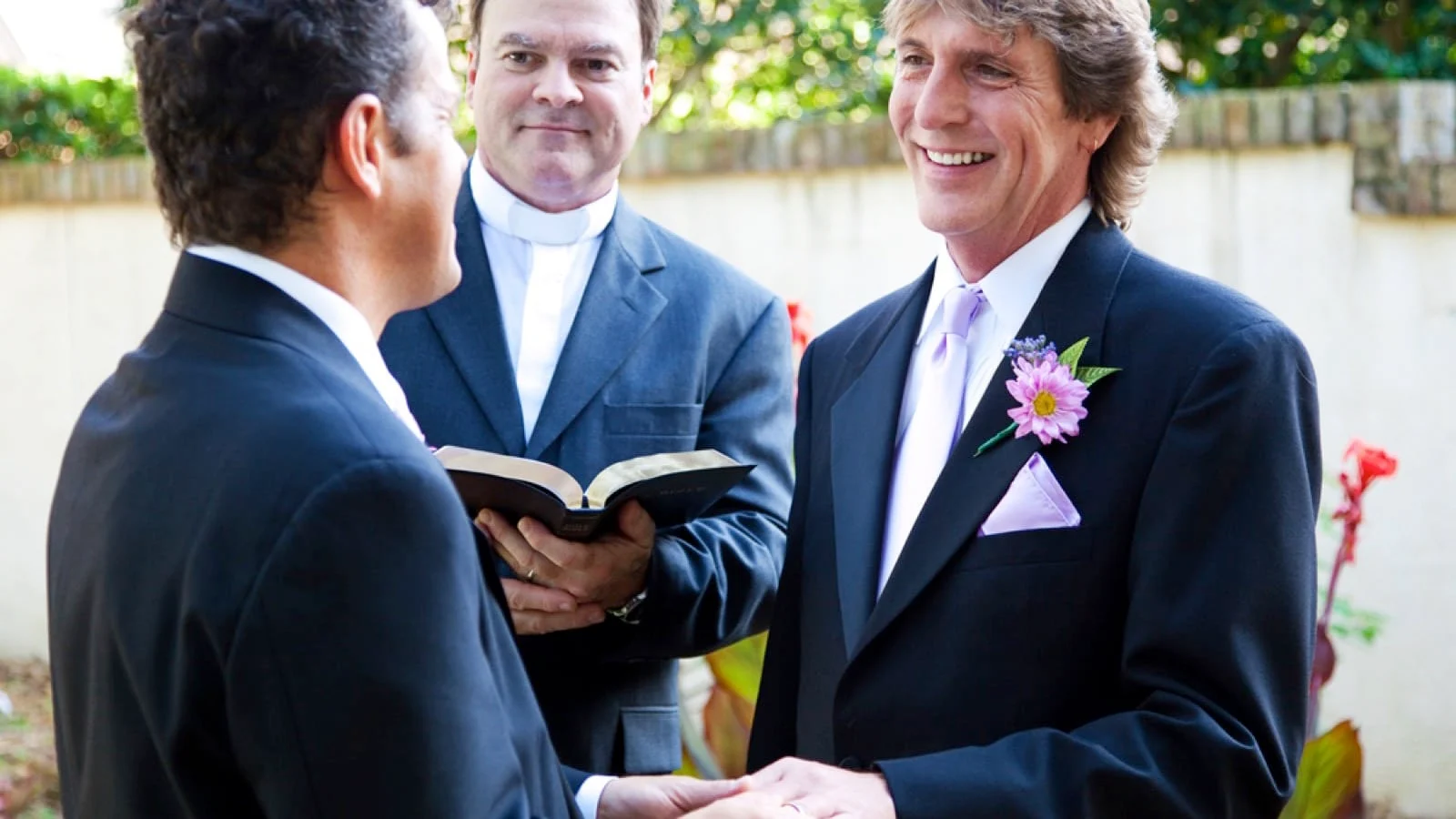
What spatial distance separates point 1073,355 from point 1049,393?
0.23 ft

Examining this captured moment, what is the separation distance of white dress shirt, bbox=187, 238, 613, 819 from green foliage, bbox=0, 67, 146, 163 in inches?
263

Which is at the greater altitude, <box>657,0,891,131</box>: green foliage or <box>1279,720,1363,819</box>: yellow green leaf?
<box>657,0,891,131</box>: green foliage

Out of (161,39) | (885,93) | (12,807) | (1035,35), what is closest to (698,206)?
(885,93)

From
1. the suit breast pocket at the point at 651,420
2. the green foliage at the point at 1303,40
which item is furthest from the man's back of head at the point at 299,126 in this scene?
the green foliage at the point at 1303,40

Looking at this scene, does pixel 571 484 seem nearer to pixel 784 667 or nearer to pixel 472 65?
pixel 784 667

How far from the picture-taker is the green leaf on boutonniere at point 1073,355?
7.13 ft

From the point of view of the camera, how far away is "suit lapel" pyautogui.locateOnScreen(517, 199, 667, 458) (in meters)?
2.71

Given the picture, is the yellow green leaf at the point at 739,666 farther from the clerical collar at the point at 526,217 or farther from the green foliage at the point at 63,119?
the green foliage at the point at 63,119

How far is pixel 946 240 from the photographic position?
2455mm

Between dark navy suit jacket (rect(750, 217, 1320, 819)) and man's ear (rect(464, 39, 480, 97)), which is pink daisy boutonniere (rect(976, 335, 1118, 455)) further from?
man's ear (rect(464, 39, 480, 97))

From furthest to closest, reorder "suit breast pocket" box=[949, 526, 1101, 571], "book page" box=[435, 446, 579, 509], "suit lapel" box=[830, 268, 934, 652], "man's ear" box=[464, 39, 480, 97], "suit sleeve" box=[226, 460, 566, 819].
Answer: "man's ear" box=[464, 39, 480, 97] < "suit lapel" box=[830, 268, 934, 652] < "book page" box=[435, 446, 579, 509] < "suit breast pocket" box=[949, 526, 1101, 571] < "suit sleeve" box=[226, 460, 566, 819]

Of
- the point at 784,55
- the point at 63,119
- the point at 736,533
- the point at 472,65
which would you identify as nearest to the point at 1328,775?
the point at 736,533

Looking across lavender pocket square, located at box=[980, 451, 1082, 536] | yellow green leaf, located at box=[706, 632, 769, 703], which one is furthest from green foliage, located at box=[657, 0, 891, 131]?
lavender pocket square, located at box=[980, 451, 1082, 536]

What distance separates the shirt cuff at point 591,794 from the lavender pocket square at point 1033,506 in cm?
62
